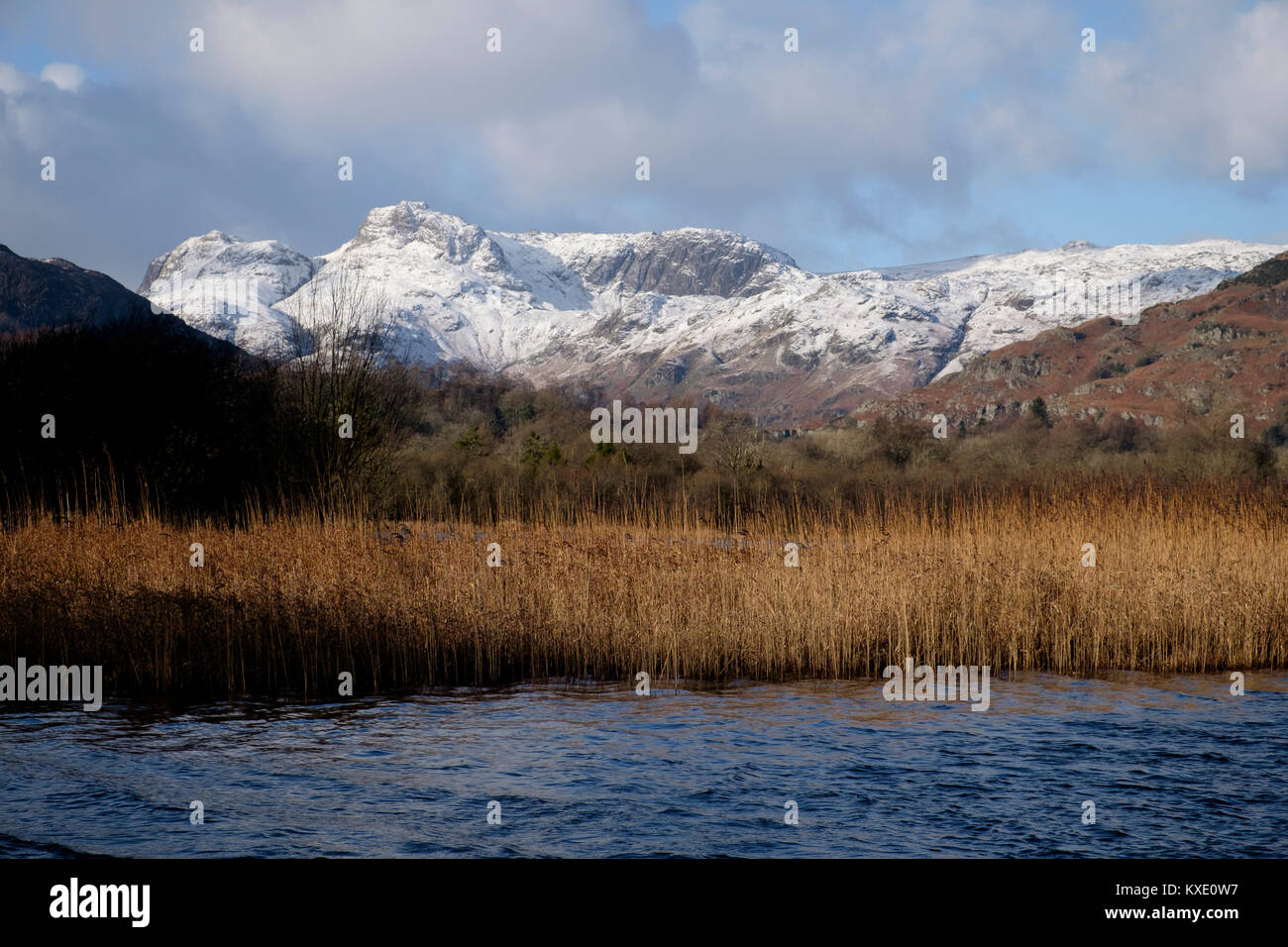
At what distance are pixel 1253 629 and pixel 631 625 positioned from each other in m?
6.79

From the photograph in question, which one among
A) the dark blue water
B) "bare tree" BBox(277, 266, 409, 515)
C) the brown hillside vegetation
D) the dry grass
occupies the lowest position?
the dark blue water

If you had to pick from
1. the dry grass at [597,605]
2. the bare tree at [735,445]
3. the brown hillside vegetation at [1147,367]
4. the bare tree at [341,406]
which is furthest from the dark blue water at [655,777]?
the brown hillside vegetation at [1147,367]

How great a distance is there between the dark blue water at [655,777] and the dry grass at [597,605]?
91 cm

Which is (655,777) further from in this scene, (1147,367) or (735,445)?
(1147,367)

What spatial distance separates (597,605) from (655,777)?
13.6 feet

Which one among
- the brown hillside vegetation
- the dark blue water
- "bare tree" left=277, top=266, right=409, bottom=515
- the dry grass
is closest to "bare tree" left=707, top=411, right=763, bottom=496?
"bare tree" left=277, top=266, right=409, bottom=515

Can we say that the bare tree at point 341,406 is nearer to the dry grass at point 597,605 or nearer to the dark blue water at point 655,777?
the dry grass at point 597,605

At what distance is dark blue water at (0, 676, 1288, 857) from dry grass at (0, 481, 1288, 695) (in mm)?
908

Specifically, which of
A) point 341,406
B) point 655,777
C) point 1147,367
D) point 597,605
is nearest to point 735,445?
point 341,406

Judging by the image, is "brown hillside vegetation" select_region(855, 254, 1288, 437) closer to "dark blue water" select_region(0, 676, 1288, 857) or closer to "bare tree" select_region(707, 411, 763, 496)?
"bare tree" select_region(707, 411, 763, 496)

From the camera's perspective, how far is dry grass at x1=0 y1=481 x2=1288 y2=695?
10625 millimetres
